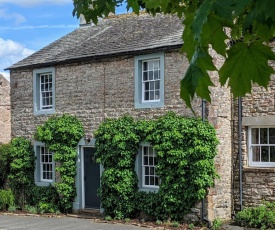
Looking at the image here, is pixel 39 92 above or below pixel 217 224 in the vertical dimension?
above

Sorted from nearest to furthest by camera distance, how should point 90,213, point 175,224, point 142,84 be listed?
point 175,224
point 142,84
point 90,213

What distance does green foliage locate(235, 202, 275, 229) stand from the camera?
563 inches

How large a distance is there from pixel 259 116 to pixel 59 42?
953 cm

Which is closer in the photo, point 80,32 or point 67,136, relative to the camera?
point 67,136

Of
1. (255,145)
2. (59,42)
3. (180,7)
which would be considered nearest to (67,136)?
(59,42)

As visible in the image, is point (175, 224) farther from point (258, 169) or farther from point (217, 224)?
point (258, 169)

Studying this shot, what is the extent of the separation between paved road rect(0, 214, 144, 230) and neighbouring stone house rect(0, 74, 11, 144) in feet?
33.7

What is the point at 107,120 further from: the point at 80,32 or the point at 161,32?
the point at 80,32

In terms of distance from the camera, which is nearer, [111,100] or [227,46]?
[227,46]

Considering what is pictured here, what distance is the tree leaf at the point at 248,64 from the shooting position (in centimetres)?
245

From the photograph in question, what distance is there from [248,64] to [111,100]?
49.6 ft

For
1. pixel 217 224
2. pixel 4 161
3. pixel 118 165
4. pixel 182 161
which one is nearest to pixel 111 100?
pixel 118 165

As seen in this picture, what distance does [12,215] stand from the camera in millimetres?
18516

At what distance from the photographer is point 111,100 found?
17.5 meters
